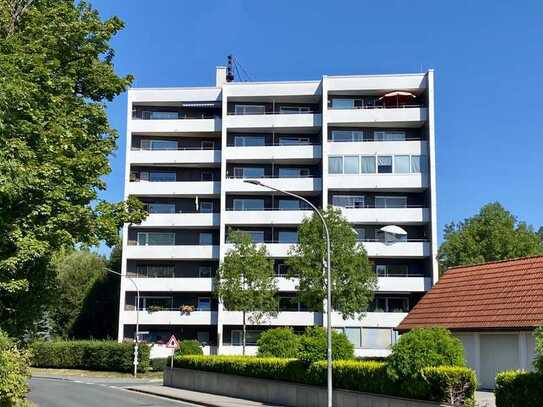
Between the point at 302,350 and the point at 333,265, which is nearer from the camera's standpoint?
the point at 302,350

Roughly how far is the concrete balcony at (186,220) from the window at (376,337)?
51.7 ft

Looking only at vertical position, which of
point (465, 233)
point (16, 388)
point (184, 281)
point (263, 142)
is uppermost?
point (263, 142)

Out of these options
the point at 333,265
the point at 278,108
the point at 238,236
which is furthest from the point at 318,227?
the point at 278,108

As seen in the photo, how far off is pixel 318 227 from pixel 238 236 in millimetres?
9867

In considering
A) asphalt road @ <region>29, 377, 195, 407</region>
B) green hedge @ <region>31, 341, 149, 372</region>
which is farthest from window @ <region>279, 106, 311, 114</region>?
asphalt road @ <region>29, 377, 195, 407</region>

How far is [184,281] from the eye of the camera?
57469 millimetres

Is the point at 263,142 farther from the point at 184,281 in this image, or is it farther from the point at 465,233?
the point at 465,233

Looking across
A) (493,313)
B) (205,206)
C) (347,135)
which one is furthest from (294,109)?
(493,313)

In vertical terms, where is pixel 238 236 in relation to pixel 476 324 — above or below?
above

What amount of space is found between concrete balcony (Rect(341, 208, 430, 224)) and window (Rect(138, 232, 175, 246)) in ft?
51.1

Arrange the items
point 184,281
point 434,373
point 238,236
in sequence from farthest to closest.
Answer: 1. point 184,281
2. point 238,236
3. point 434,373

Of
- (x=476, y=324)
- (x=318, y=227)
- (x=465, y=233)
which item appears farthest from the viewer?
(x=465, y=233)

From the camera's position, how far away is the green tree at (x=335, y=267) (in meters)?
37.4

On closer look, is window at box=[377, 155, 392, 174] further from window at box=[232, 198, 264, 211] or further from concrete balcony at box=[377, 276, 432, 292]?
window at box=[232, 198, 264, 211]
